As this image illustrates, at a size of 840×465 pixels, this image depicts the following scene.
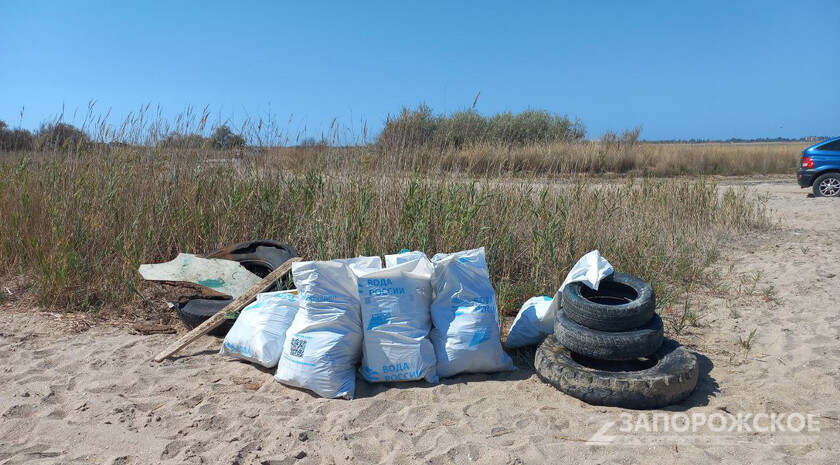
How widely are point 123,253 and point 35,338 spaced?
1.23 metres

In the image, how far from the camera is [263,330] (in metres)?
3.74

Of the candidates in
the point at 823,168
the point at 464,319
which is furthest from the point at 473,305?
the point at 823,168

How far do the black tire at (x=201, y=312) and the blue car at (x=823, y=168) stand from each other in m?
14.3

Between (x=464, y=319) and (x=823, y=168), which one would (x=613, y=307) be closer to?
(x=464, y=319)

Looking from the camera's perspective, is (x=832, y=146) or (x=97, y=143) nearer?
(x=97, y=143)

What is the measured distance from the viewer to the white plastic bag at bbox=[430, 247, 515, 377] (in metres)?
3.65

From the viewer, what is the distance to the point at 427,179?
5.92m

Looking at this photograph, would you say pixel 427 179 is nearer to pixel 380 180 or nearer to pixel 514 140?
pixel 380 180

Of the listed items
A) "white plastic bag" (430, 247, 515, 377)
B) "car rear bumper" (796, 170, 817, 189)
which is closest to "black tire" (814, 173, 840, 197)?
"car rear bumper" (796, 170, 817, 189)

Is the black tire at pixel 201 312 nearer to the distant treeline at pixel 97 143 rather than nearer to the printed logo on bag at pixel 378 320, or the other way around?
the printed logo on bag at pixel 378 320

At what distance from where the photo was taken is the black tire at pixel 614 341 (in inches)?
137

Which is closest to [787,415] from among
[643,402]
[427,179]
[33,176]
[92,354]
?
[643,402]

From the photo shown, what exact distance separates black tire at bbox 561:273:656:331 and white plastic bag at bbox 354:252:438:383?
96cm

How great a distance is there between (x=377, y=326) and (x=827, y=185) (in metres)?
14.1
